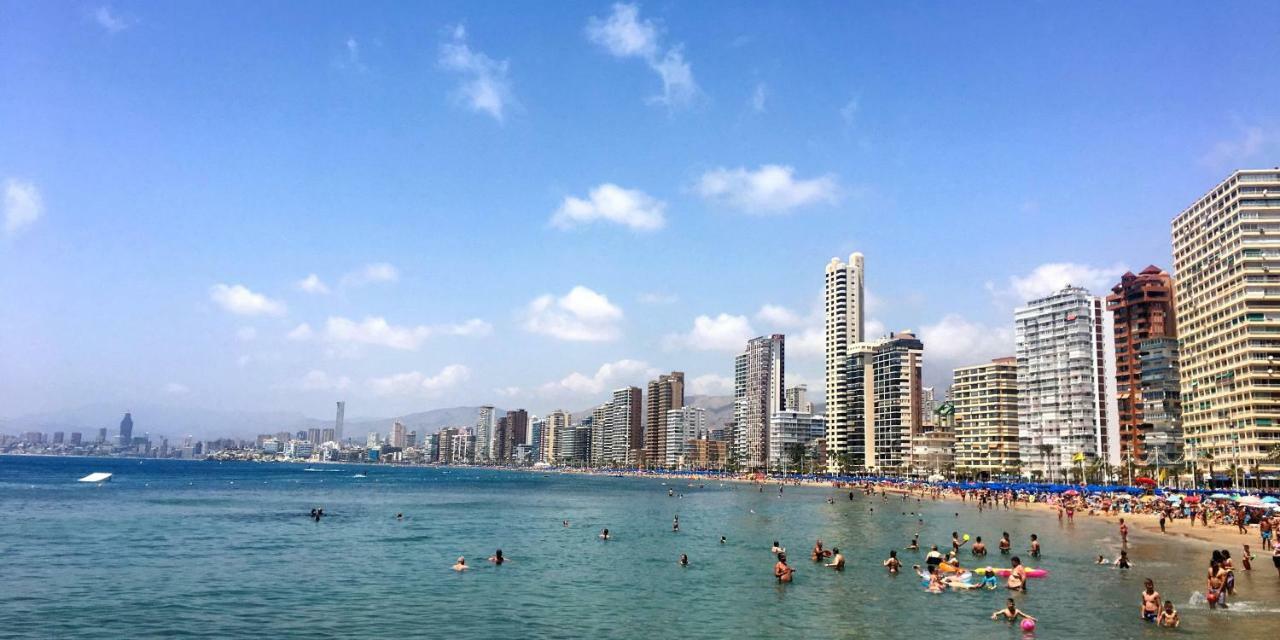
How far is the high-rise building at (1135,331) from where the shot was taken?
552ft

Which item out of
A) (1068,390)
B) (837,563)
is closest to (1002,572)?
(837,563)

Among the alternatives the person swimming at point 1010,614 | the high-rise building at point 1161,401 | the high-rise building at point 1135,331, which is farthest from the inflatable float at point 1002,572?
the high-rise building at point 1135,331

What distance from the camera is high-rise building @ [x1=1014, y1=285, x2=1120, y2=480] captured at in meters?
181

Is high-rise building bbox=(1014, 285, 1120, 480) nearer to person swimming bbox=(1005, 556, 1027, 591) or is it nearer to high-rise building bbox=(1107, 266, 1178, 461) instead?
high-rise building bbox=(1107, 266, 1178, 461)

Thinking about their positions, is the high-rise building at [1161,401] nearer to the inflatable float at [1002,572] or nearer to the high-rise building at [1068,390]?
the high-rise building at [1068,390]

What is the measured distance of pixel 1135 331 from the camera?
172 meters

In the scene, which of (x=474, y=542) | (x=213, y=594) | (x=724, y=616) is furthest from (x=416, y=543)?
(x=724, y=616)

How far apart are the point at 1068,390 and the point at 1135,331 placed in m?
20.5

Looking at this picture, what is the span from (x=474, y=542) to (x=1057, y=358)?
166m

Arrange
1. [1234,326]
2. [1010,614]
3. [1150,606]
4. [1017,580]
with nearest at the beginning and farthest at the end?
[1150,606]
[1010,614]
[1017,580]
[1234,326]

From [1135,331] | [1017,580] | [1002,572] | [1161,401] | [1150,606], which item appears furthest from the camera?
[1135,331]

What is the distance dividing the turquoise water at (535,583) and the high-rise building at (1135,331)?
10707 centimetres

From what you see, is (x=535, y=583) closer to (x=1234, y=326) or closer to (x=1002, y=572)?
(x=1002, y=572)

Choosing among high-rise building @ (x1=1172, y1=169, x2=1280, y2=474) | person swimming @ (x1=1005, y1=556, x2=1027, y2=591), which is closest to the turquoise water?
person swimming @ (x1=1005, y1=556, x2=1027, y2=591)
